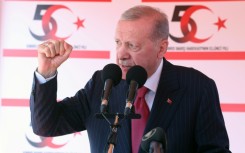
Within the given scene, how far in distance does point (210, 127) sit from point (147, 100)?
1.13 ft

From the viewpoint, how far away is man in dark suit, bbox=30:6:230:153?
2.07 metres

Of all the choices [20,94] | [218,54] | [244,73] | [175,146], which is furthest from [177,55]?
[175,146]

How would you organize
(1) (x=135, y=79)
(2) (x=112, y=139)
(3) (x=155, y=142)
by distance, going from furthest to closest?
(1) (x=135, y=79) < (2) (x=112, y=139) < (3) (x=155, y=142)

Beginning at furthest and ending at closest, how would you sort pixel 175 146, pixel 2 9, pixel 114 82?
pixel 2 9
pixel 175 146
pixel 114 82

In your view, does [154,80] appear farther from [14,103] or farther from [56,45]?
[14,103]

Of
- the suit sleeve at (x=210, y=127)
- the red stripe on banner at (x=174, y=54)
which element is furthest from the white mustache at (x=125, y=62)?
the red stripe on banner at (x=174, y=54)

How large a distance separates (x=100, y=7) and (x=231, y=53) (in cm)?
121

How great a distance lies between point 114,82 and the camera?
169 cm

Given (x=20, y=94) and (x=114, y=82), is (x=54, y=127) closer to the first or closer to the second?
(x=114, y=82)

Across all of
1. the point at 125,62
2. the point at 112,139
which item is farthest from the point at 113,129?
the point at 125,62

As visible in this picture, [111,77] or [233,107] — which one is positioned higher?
[111,77]

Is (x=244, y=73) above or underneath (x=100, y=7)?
underneath

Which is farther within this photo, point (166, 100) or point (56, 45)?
point (166, 100)

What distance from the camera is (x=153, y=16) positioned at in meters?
2.20
